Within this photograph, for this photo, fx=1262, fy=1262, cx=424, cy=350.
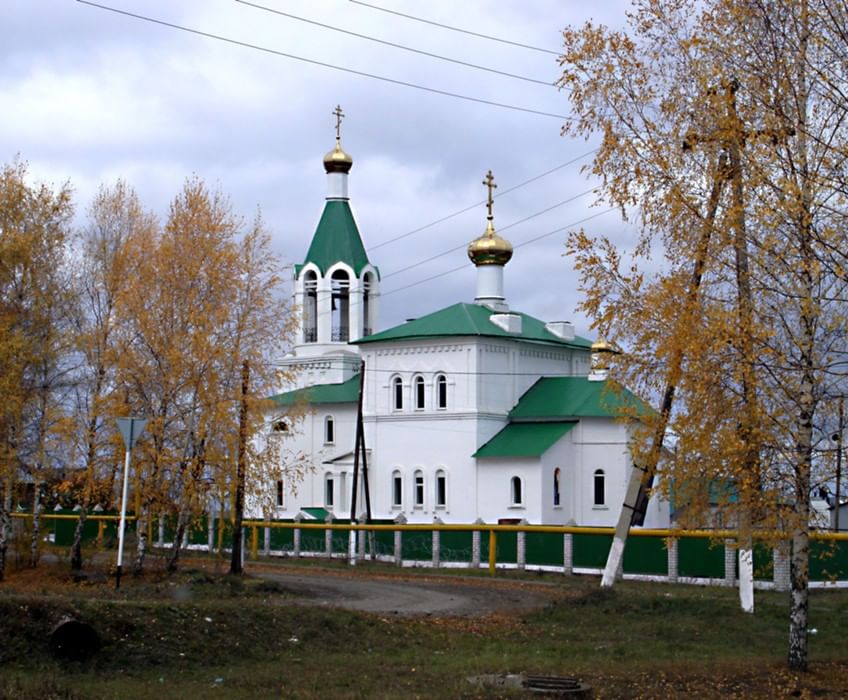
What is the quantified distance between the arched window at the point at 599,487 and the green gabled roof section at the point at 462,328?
682cm

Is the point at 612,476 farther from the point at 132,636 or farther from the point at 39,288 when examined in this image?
the point at 132,636

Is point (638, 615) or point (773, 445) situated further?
point (638, 615)

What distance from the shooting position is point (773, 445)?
1321 centimetres

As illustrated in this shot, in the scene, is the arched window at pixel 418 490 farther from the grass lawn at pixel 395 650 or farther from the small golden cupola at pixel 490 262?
the grass lawn at pixel 395 650

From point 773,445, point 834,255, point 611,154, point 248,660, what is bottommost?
point 248,660

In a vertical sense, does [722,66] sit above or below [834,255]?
above

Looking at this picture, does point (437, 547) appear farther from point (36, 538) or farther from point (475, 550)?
point (36, 538)

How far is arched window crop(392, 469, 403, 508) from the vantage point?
5409cm

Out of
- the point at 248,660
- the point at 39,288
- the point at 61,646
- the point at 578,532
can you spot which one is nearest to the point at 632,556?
the point at 578,532

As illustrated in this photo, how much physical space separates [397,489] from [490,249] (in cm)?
1166

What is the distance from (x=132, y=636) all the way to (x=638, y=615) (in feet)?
31.0

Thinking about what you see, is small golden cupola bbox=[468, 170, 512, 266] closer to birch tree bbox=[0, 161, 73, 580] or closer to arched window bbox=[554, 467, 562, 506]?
arched window bbox=[554, 467, 562, 506]

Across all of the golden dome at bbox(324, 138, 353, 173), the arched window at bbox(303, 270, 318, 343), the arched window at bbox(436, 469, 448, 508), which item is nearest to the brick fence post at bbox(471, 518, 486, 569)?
the arched window at bbox(436, 469, 448, 508)

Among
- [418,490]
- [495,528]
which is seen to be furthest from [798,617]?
[418,490]
